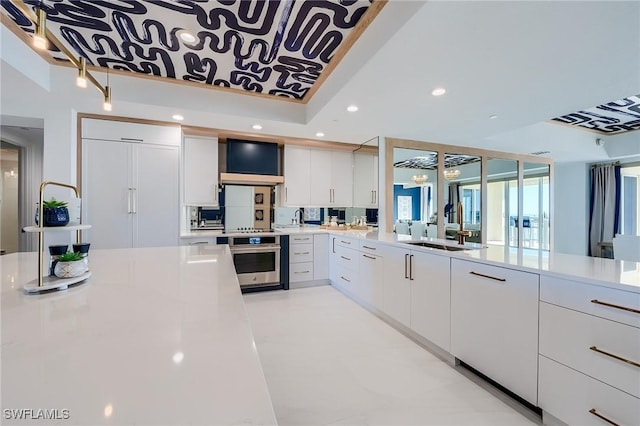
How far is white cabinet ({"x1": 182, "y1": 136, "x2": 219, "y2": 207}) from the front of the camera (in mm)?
3768

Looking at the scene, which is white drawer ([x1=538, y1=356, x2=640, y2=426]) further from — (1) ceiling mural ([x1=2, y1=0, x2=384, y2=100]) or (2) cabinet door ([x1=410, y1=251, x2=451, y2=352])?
(1) ceiling mural ([x1=2, y1=0, x2=384, y2=100])

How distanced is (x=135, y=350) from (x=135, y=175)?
3.34 m

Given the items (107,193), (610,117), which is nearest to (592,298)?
(107,193)

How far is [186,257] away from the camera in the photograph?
1907 millimetres

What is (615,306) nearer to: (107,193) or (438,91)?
(438,91)

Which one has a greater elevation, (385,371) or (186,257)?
(186,257)

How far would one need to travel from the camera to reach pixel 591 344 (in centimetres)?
129

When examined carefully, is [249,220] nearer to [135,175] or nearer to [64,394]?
[135,175]

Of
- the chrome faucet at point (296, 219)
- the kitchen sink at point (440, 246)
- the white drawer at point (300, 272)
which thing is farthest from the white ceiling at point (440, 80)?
the white drawer at point (300, 272)

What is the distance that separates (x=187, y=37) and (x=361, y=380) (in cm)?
291

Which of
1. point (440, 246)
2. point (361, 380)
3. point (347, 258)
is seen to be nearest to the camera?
point (361, 380)

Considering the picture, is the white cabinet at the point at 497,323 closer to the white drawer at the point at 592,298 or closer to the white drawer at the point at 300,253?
the white drawer at the point at 592,298

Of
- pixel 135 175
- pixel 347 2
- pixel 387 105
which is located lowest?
pixel 135 175

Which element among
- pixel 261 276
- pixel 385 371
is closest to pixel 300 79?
pixel 261 276
